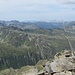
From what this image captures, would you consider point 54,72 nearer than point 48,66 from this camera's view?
Answer: Yes

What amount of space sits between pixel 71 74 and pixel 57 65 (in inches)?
280

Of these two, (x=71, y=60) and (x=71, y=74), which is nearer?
(x=71, y=74)

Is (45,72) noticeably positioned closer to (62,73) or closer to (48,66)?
(48,66)

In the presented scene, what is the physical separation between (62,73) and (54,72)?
367cm

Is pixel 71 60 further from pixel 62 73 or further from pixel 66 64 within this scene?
pixel 62 73

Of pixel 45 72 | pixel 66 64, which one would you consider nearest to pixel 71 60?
pixel 66 64

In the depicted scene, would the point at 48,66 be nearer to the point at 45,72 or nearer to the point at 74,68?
the point at 45,72

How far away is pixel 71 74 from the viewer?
63.4m

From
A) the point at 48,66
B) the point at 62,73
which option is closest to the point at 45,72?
the point at 48,66

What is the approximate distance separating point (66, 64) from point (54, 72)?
4662mm

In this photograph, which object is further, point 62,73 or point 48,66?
point 48,66

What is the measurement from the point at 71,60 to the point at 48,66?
24.9 feet

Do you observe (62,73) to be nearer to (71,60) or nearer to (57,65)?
(57,65)

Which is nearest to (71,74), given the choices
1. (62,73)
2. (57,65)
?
(62,73)
